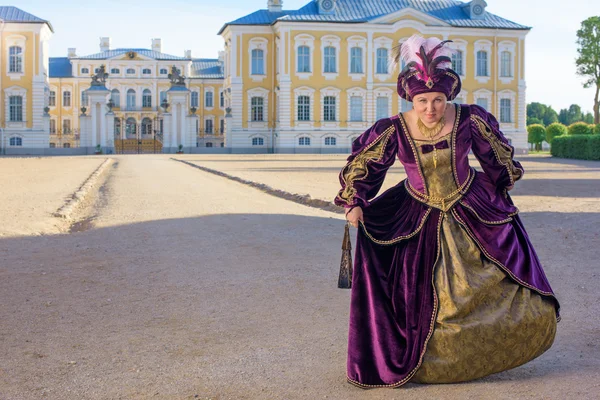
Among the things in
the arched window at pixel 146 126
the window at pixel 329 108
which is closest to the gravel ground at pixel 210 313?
the window at pixel 329 108

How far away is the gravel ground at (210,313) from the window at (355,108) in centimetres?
4415

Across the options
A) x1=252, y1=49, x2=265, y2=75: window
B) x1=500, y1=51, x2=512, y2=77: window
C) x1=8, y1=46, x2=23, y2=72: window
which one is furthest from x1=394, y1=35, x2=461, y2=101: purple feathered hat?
x1=8, y1=46, x2=23, y2=72: window

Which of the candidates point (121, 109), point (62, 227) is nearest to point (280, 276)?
point (62, 227)

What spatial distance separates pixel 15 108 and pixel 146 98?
23.1 m

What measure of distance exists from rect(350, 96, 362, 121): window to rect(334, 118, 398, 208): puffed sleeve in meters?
51.2

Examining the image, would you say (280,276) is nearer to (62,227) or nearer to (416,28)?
(62,227)

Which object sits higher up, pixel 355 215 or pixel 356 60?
pixel 356 60

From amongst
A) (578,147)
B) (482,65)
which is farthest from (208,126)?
(578,147)

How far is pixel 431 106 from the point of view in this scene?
423cm

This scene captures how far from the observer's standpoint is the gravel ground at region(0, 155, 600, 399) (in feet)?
12.8

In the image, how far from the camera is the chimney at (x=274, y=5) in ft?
187

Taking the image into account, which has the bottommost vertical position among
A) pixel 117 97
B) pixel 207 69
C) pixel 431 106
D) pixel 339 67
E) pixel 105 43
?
pixel 431 106

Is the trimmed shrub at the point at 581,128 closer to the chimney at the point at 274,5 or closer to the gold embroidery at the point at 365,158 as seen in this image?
the chimney at the point at 274,5

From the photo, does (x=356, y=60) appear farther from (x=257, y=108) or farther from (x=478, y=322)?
(x=478, y=322)
